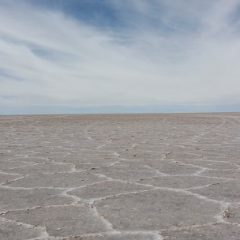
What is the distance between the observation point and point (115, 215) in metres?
4.39

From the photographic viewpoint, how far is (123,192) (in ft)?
17.6

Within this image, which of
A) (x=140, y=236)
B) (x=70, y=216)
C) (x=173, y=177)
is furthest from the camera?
(x=173, y=177)

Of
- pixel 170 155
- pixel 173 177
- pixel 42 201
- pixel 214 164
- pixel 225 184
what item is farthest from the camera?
pixel 170 155

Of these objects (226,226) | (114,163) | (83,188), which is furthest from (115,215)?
(114,163)

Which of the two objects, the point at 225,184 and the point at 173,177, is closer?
the point at 225,184

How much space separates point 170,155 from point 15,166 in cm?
262

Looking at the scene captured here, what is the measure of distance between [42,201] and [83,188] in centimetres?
72

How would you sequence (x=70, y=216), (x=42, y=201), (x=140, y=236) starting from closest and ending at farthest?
(x=140, y=236), (x=70, y=216), (x=42, y=201)

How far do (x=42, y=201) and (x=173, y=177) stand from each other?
1912 mm

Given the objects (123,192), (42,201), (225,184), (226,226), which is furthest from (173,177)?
(226,226)

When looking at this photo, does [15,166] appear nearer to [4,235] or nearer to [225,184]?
[225,184]

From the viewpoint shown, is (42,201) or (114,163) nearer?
(42,201)

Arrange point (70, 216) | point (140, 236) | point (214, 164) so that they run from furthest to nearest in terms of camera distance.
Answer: point (214, 164)
point (70, 216)
point (140, 236)

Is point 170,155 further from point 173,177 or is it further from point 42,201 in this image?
point 42,201
